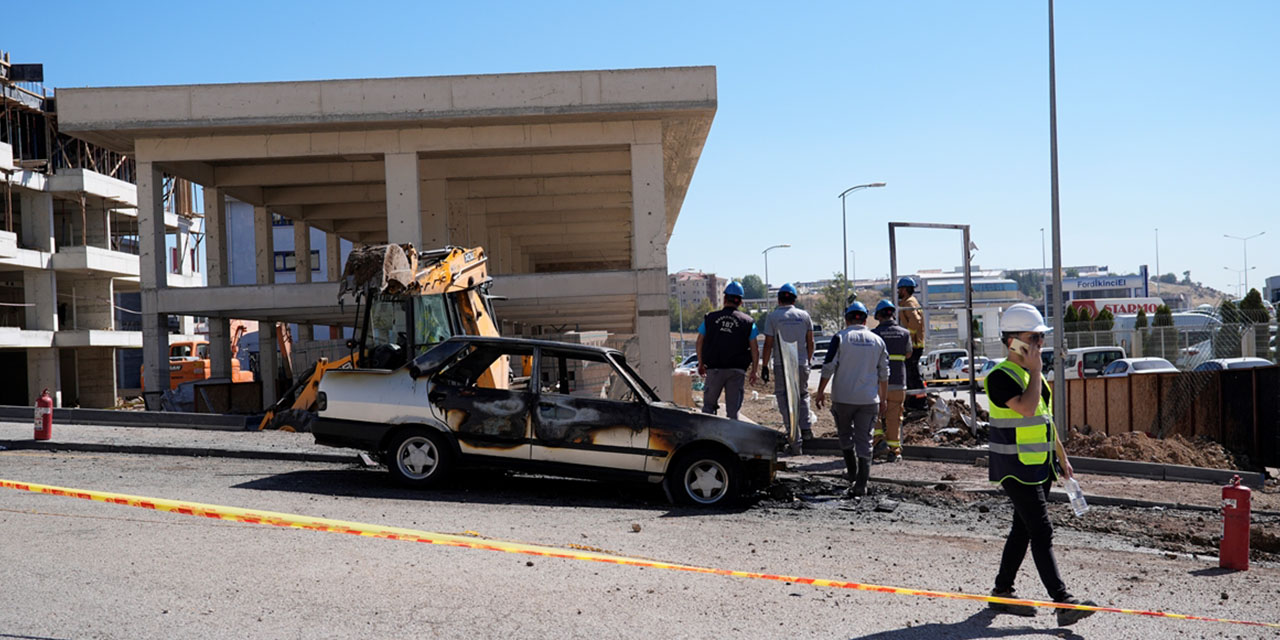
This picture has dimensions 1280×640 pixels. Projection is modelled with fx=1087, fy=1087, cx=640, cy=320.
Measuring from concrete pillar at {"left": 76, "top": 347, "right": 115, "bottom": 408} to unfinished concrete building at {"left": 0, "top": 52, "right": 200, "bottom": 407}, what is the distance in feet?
0.14

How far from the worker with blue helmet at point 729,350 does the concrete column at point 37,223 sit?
37.4 meters

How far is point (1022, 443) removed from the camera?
600cm

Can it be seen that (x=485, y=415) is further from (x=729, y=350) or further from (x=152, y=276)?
(x=152, y=276)

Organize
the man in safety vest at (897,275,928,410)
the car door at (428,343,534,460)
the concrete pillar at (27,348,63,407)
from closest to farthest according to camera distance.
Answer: the car door at (428,343,534,460) → the man in safety vest at (897,275,928,410) → the concrete pillar at (27,348,63,407)

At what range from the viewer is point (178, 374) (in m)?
37.5

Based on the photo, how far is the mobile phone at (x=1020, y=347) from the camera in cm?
602

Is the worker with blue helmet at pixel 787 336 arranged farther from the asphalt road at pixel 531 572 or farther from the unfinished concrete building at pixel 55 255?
the unfinished concrete building at pixel 55 255

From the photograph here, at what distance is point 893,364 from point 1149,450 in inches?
151

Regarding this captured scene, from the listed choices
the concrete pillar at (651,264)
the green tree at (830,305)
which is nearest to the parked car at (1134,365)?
the concrete pillar at (651,264)

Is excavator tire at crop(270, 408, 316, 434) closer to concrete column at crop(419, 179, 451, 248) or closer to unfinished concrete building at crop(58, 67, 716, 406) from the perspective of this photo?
unfinished concrete building at crop(58, 67, 716, 406)

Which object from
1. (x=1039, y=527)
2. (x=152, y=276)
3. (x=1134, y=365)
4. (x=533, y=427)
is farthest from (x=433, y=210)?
(x=1039, y=527)

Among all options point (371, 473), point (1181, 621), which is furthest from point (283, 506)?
point (1181, 621)

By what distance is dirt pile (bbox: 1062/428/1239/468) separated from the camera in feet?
45.7

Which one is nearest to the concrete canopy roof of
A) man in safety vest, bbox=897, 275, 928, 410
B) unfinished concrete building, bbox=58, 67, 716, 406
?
unfinished concrete building, bbox=58, 67, 716, 406
